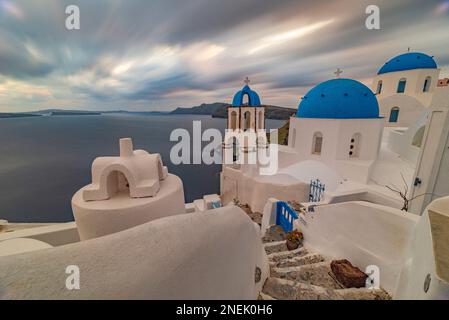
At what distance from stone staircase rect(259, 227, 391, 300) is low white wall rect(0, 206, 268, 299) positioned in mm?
1506

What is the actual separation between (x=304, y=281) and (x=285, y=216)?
3592 mm

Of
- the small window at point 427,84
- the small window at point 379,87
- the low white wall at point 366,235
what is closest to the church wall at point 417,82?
the small window at point 427,84

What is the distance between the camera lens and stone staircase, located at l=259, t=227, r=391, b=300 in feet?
12.6

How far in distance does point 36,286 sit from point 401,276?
16.6ft

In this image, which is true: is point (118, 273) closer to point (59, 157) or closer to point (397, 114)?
point (397, 114)

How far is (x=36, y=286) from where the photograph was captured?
5.45 ft

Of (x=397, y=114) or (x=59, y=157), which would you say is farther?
(x=59, y=157)

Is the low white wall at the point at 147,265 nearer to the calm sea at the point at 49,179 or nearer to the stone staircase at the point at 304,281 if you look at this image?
the stone staircase at the point at 304,281

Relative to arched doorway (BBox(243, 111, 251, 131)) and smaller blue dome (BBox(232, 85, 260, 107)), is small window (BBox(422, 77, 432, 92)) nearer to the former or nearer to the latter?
smaller blue dome (BBox(232, 85, 260, 107))

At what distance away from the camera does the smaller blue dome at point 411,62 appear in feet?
59.4

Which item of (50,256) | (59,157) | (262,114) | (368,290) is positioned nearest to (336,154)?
(262,114)

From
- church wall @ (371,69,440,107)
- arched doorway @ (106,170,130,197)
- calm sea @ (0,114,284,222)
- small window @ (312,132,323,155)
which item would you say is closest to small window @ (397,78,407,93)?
church wall @ (371,69,440,107)
